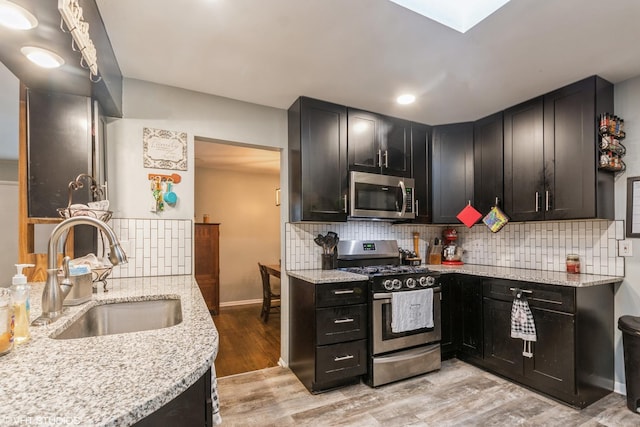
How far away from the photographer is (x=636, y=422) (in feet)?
6.59

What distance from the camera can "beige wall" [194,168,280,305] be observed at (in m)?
5.36

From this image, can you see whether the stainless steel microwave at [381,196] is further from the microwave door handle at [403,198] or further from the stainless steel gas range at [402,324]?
the stainless steel gas range at [402,324]

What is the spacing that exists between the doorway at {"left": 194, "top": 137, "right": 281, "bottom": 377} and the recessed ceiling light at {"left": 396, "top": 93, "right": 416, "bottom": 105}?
2.14 meters

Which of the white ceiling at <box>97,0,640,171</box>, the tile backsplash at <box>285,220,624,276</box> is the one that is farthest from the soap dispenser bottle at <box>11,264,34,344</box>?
the tile backsplash at <box>285,220,624,276</box>

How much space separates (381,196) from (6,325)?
8.49ft

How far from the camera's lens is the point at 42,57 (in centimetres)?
135

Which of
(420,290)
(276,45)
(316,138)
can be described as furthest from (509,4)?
(420,290)

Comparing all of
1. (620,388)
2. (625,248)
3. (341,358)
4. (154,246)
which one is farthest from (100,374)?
(620,388)

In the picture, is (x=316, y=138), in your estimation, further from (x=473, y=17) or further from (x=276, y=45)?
(x=473, y=17)

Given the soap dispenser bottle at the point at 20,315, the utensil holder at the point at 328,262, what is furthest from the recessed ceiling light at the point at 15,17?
the utensil holder at the point at 328,262

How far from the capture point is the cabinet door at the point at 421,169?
10.5 feet

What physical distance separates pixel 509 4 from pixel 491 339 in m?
2.42

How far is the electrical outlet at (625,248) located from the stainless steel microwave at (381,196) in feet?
5.06

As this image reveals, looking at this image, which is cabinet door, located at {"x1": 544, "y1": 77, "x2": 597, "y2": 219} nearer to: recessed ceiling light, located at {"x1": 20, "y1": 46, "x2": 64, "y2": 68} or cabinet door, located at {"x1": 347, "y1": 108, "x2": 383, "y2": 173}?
cabinet door, located at {"x1": 347, "y1": 108, "x2": 383, "y2": 173}
